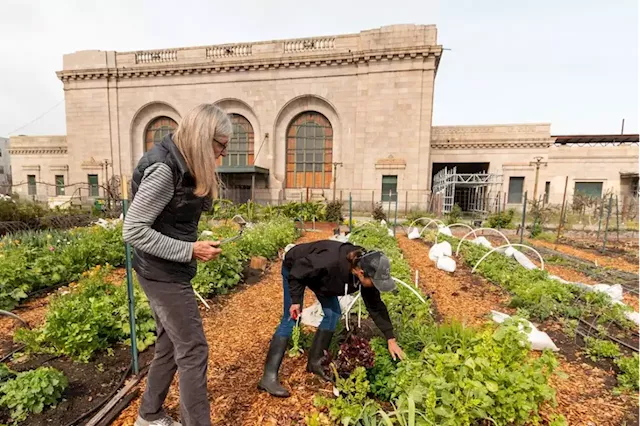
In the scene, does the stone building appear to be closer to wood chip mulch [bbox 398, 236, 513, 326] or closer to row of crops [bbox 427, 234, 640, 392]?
wood chip mulch [bbox 398, 236, 513, 326]

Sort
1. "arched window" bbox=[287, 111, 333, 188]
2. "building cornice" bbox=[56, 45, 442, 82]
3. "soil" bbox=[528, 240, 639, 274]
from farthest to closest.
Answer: "arched window" bbox=[287, 111, 333, 188] < "building cornice" bbox=[56, 45, 442, 82] < "soil" bbox=[528, 240, 639, 274]

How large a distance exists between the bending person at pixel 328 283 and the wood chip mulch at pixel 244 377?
12 centimetres

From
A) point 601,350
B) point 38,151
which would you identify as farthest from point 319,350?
point 38,151

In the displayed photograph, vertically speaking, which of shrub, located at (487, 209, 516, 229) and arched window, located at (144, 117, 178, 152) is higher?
arched window, located at (144, 117, 178, 152)

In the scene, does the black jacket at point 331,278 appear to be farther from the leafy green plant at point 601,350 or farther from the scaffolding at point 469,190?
the scaffolding at point 469,190

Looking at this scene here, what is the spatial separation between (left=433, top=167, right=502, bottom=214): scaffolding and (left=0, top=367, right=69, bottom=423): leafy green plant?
1798 centimetres

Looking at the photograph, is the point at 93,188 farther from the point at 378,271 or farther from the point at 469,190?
the point at 469,190

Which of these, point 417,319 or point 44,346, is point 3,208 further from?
point 417,319

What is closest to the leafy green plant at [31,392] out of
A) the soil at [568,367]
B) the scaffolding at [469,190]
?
the soil at [568,367]

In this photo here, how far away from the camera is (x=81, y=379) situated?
2650mm

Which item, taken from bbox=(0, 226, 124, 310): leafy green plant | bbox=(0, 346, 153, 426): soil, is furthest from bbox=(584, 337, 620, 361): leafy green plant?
bbox=(0, 226, 124, 310): leafy green plant

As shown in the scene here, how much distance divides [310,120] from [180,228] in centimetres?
2102

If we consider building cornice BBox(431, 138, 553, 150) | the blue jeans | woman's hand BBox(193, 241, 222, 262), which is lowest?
the blue jeans

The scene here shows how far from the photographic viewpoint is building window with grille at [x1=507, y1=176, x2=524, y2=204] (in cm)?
2194
